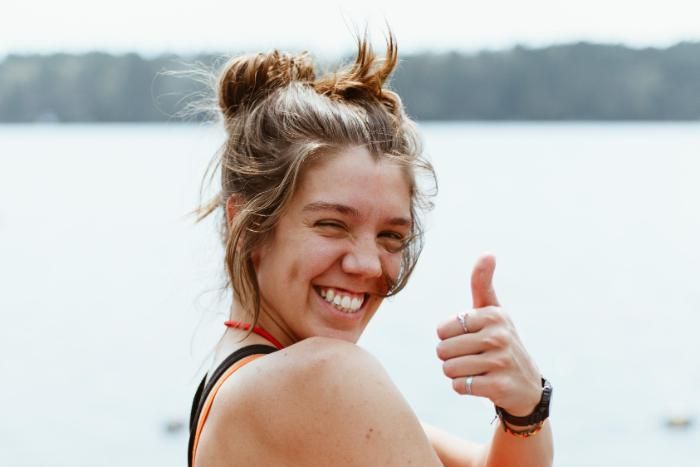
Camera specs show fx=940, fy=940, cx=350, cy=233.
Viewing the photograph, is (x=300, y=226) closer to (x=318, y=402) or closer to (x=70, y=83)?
(x=318, y=402)

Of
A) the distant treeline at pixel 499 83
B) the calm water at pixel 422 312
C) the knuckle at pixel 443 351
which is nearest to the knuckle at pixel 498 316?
the knuckle at pixel 443 351

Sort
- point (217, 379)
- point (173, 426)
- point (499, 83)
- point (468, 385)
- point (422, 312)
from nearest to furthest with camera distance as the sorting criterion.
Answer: point (468, 385) → point (217, 379) → point (173, 426) → point (422, 312) → point (499, 83)

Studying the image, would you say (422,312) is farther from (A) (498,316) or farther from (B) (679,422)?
(A) (498,316)

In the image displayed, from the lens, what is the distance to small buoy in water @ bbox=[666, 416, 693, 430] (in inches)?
347

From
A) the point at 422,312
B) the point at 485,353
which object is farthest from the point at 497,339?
the point at 422,312

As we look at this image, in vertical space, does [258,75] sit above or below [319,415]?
above

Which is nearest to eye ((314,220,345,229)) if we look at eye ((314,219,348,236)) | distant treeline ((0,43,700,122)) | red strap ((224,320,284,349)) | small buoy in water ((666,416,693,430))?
eye ((314,219,348,236))

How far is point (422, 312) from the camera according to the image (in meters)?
12.2

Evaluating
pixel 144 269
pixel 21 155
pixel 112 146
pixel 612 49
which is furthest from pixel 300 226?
pixel 112 146

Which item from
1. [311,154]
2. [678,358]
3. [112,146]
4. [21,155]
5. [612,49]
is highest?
[612,49]

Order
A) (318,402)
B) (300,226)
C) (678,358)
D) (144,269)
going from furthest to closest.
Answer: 1. (144,269)
2. (678,358)
3. (300,226)
4. (318,402)

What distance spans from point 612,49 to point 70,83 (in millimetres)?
22962

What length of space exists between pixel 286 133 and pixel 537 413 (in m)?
0.76

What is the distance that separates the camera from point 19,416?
874 centimetres
